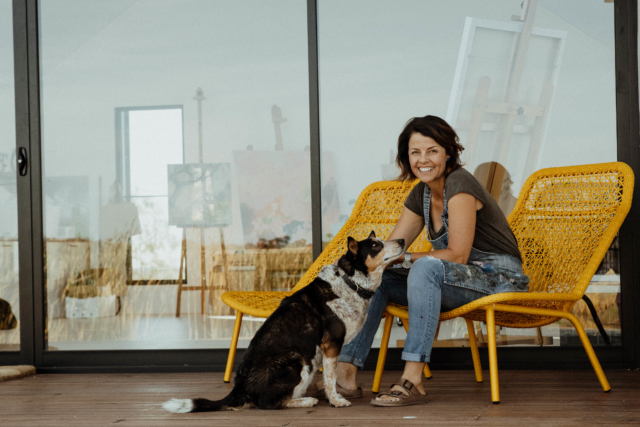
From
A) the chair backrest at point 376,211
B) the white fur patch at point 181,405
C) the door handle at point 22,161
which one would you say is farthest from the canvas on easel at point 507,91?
the door handle at point 22,161

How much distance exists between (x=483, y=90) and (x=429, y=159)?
1155mm

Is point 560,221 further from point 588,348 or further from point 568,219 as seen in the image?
point 588,348

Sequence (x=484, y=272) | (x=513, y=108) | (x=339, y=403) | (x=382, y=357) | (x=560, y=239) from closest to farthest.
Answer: (x=339, y=403) < (x=484, y=272) < (x=382, y=357) < (x=560, y=239) < (x=513, y=108)

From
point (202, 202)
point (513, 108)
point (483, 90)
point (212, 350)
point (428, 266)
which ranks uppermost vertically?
point (483, 90)

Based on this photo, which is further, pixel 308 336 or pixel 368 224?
pixel 368 224

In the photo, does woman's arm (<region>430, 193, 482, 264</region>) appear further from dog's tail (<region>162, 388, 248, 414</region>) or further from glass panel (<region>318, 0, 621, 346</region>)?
glass panel (<region>318, 0, 621, 346</region>)

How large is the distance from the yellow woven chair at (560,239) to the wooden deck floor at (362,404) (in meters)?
0.19

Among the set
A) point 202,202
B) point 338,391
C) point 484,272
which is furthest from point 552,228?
point 202,202

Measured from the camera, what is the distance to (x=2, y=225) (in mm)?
3600

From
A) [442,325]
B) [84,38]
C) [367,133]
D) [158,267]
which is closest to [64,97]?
[84,38]

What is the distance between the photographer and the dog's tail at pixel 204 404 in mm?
2162

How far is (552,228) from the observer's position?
9.37 feet

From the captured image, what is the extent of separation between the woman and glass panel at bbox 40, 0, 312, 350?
1.05 metres

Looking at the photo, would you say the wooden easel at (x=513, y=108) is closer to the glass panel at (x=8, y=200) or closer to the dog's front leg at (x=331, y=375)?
the dog's front leg at (x=331, y=375)
